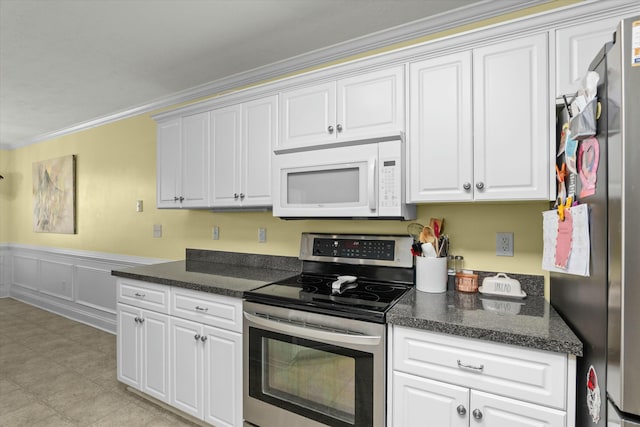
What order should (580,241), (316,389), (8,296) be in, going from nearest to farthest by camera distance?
(580,241) < (316,389) < (8,296)

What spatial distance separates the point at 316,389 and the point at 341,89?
5.27 ft

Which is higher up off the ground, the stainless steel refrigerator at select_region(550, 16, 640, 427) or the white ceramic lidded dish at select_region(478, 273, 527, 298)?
the stainless steel refrigerator at select_region(550, 16, 640, 427)

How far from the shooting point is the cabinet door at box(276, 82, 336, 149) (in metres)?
1.98

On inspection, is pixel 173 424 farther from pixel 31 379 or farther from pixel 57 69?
pixel 57 69

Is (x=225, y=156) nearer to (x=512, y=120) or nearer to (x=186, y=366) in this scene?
(x=186, y=366)

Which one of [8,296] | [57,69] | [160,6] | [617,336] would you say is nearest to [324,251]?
[617,336]

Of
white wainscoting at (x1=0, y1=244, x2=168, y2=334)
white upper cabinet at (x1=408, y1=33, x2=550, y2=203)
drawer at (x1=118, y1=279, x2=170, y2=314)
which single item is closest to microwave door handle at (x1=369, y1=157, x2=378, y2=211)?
white upper cabinet at (x1=408, y1=33, x2=550, y2=203)

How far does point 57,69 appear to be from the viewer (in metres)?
2.70

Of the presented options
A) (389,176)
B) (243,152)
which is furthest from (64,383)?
(389,176)

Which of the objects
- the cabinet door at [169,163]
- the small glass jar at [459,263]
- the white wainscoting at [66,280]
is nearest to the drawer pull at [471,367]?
the small glass jar at [459,263]

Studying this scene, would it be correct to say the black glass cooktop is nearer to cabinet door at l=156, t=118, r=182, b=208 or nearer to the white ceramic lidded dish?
the white ceramic lidded dish

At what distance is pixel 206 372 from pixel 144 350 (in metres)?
0.62

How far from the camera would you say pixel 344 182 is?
1896 mm

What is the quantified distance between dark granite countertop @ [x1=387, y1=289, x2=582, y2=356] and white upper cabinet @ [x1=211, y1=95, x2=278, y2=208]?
1.18 meters
